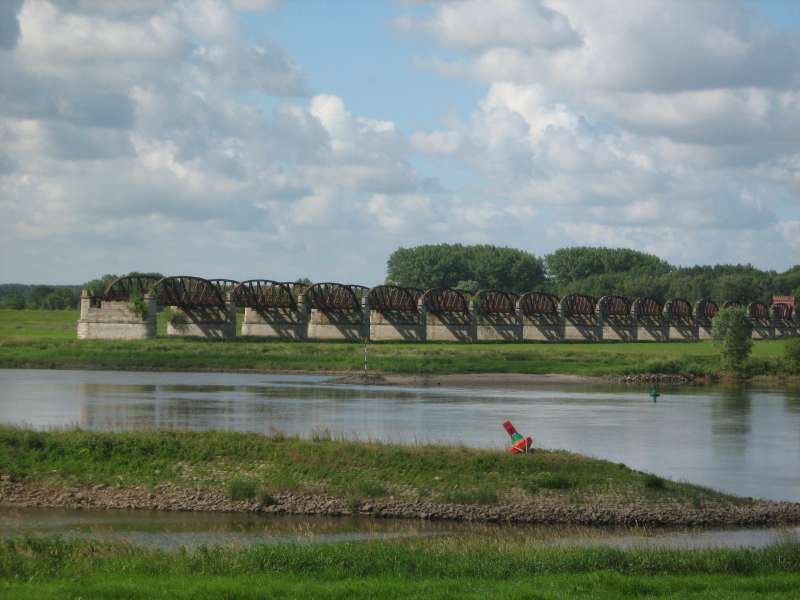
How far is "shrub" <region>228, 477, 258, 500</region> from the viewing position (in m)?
27.8

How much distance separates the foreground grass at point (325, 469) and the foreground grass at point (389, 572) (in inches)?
302

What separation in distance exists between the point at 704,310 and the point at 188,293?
102623 mm

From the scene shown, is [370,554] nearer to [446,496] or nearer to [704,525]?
[446,496]

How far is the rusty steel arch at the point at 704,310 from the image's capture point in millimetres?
188000

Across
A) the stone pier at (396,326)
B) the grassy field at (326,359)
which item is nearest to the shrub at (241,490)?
the grassy field at (326,359)

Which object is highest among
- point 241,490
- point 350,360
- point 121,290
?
point 121,290

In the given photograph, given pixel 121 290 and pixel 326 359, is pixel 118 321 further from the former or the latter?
pixel 326 359

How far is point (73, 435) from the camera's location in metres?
31.9

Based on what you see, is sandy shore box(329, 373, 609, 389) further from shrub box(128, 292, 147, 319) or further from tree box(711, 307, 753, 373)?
shrub box(128, 292, 147, 319)

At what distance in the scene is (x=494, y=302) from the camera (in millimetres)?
158875

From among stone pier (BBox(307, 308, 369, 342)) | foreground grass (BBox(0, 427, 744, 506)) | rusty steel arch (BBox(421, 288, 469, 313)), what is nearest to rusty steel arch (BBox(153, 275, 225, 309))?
stone pier (BBox(307, 308, 369, 342))

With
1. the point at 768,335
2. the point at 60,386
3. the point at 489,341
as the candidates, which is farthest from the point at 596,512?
the point at 768,335

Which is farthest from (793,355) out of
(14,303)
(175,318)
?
(14,303)

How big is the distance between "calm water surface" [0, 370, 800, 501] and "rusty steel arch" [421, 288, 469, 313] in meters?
66.7
